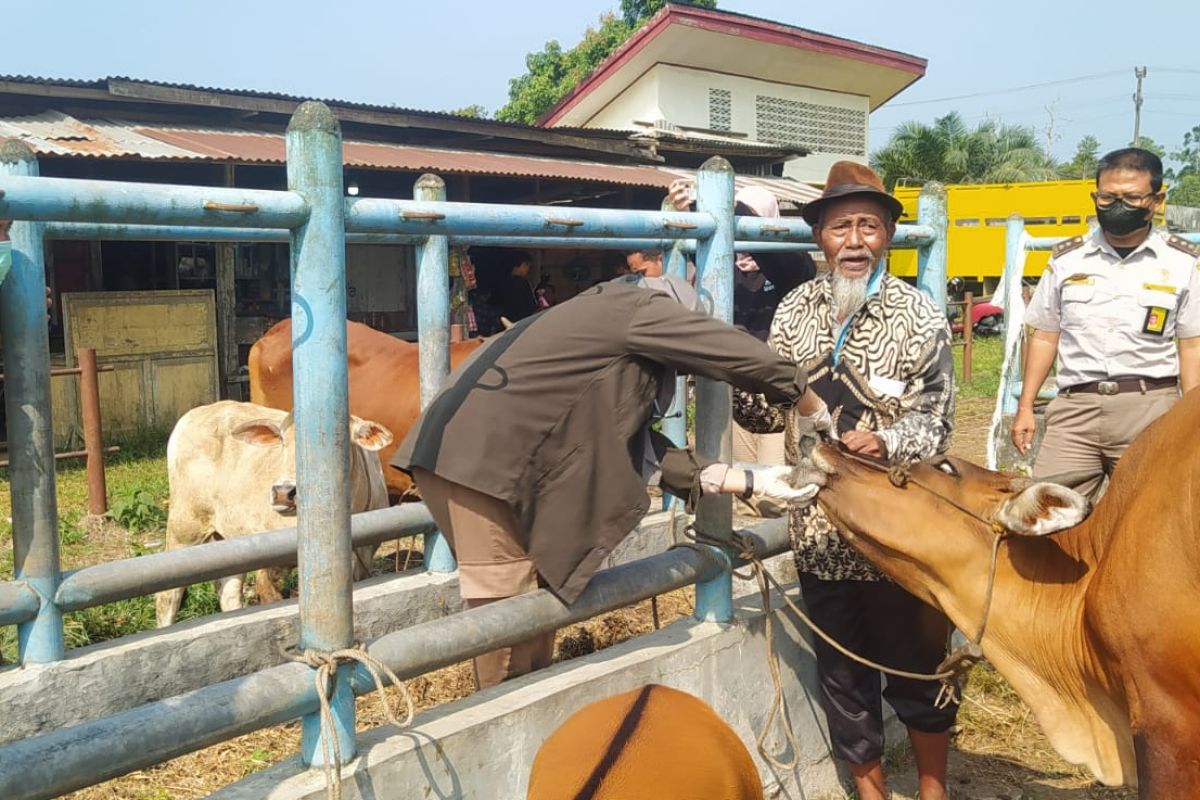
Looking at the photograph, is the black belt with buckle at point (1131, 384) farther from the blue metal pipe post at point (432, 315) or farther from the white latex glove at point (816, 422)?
the blue metal pipe post at point (432, 315)

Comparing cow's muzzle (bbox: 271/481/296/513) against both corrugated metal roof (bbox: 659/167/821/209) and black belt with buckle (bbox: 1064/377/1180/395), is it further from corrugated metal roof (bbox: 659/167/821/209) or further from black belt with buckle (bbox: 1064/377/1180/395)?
corrugated metal roof (bbox: 659/167/821/209)

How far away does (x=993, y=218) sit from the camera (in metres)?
21.5

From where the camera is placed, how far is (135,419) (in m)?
9.73

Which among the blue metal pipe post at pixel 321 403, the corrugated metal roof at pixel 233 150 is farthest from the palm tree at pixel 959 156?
the blue metal pipe post at pixel 321 403

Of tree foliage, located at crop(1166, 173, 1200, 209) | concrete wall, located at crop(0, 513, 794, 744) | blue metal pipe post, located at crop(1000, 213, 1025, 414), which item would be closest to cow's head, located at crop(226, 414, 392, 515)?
concrete wall, located at crop(0, 513, 794, 744)

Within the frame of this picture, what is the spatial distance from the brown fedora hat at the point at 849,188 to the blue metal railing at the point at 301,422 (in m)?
0.22

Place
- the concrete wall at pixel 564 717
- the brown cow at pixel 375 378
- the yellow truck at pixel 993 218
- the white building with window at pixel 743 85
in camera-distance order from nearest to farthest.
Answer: the concrete wall at pixel 564 717 < the brown cow at pixel 375 378 < the white building with window at pixel 743 85 < the yellow truck at pixel 993 218

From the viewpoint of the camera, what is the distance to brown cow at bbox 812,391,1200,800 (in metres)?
2.18

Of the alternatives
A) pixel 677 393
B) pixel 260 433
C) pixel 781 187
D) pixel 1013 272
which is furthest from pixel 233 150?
pixel 781 187

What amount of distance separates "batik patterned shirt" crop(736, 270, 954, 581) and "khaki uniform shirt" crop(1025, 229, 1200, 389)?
171 cm

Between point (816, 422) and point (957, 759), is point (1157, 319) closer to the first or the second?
point (957, 759)

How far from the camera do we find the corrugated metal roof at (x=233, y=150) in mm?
8742

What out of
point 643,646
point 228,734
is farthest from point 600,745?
point 643,646

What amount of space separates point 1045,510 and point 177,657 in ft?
8.59
